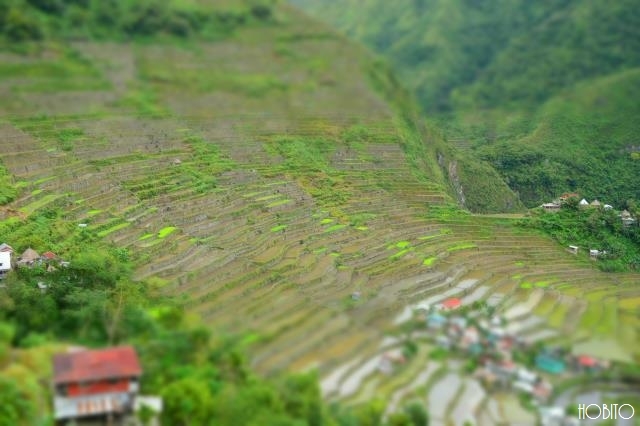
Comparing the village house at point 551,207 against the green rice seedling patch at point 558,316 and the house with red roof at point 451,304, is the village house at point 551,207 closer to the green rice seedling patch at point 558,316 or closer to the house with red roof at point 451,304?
the green rice seedling patch at point 558,316

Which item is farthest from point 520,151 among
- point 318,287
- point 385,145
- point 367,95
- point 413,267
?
point 318,287

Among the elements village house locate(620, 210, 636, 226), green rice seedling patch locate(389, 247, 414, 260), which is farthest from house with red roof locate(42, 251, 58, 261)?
village house locate(620, 210, 636, 226)

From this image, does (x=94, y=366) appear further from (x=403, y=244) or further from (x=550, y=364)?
(x=403, y=244)

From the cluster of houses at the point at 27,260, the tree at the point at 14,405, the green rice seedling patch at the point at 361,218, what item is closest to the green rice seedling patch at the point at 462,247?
the green rice seedling patch at the point at 361,218

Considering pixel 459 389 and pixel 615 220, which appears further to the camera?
pixel 615 220

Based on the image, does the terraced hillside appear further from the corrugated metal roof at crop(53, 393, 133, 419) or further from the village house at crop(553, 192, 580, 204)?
the village house at crop(553, 192, 580, 204)

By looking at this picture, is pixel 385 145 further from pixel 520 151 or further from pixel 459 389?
pixel 459 389

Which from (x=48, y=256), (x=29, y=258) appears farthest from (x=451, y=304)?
(x=29, y=258)

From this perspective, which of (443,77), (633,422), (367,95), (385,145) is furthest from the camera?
(443,77)
